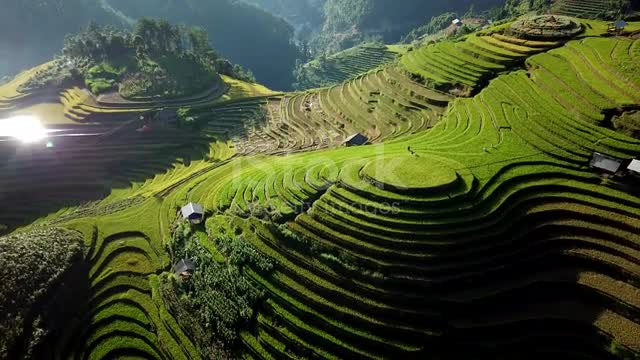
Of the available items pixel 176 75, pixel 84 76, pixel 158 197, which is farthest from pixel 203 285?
pixel 84 76

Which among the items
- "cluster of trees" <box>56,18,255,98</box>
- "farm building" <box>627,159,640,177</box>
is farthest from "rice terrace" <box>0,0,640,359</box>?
"cluster of trees" <box>56,18,255,98</box>

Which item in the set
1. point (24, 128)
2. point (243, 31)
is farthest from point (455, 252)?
point (243, 31)

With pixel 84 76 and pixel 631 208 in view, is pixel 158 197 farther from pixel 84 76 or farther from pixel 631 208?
pixel 84 76

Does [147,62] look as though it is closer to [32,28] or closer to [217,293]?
[217,293]

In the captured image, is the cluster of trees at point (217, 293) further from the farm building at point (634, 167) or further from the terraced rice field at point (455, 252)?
the farm building at point (634, 167)

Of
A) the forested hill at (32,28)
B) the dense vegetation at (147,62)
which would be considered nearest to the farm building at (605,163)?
the dense vegetation at (147,62)

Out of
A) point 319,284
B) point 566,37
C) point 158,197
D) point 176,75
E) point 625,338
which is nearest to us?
point 625,338
